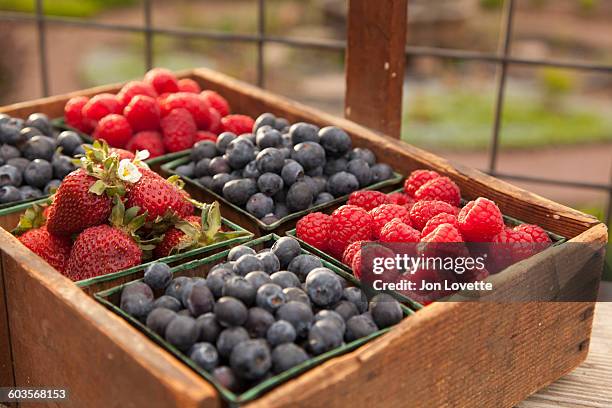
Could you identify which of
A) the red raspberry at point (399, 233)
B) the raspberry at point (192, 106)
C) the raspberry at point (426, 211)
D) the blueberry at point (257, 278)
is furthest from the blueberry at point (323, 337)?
the raspberry at point (192, 106)

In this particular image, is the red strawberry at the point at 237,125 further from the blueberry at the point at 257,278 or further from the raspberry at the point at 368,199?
the blueberry at the point at 257,278

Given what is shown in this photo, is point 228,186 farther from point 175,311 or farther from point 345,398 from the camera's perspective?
point 345,398

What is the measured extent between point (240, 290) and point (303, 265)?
20 centimetres

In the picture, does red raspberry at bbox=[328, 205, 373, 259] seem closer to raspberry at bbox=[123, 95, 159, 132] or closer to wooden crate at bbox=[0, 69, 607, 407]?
wooden crate at bbox=[0, 69, 607, 407]

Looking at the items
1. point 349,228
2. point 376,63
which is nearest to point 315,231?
point 349,228

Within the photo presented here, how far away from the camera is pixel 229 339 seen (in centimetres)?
131

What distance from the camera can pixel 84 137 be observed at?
7.68 feet

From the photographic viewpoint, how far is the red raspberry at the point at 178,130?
2256mm

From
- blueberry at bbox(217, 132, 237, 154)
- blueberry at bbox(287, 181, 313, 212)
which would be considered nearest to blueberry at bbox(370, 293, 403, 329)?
blueberry at bbox(287, 181, 313, 212)

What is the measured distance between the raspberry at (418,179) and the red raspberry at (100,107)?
2.79 feet

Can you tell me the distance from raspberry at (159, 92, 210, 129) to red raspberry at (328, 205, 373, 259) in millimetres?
711

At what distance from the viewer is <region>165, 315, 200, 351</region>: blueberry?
1329 millimetres

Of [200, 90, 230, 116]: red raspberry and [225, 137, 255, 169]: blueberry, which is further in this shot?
[200, 90, 230, 116]: red raspberry

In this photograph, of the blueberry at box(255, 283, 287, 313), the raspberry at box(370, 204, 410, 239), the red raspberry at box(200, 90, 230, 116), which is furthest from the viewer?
the red raspberry at box(200, 90, 230, 116)
